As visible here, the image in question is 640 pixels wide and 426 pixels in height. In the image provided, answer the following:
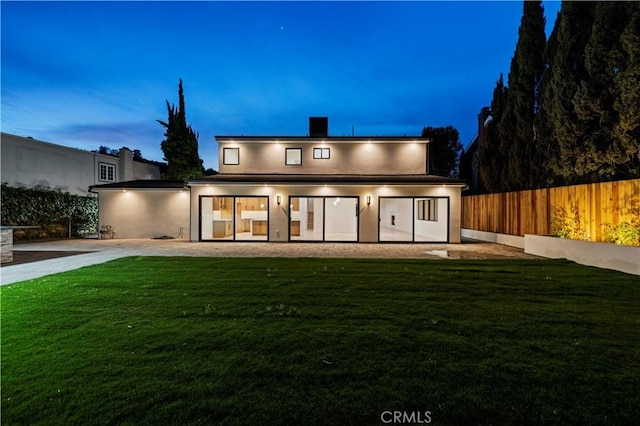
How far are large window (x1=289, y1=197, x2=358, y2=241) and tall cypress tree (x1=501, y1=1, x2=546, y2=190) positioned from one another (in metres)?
7.83

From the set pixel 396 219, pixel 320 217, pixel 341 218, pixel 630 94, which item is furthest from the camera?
pixel 396 219

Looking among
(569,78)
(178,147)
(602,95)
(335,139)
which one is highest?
(178,147)

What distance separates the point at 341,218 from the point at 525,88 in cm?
1011

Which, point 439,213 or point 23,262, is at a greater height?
point 439,213

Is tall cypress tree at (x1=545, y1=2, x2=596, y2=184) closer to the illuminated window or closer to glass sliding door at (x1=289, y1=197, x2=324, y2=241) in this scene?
the illuminated window

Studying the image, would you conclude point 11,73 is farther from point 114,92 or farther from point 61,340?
point 61,340

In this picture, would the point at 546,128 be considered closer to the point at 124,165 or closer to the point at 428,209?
the point at 428,209

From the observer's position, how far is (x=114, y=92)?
44438 mm

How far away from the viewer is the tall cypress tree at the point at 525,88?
561 inches

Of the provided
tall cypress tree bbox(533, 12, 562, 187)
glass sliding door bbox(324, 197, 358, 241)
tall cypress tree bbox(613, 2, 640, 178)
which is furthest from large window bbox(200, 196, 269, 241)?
tall cypress tree bbox(613, 2, 640, 178)

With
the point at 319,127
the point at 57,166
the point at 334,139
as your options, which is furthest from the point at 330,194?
the point at 57,166

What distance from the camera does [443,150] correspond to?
37188mm

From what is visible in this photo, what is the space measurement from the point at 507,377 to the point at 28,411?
391 cm

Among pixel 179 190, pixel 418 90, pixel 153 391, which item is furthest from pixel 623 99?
pixel 418 90
